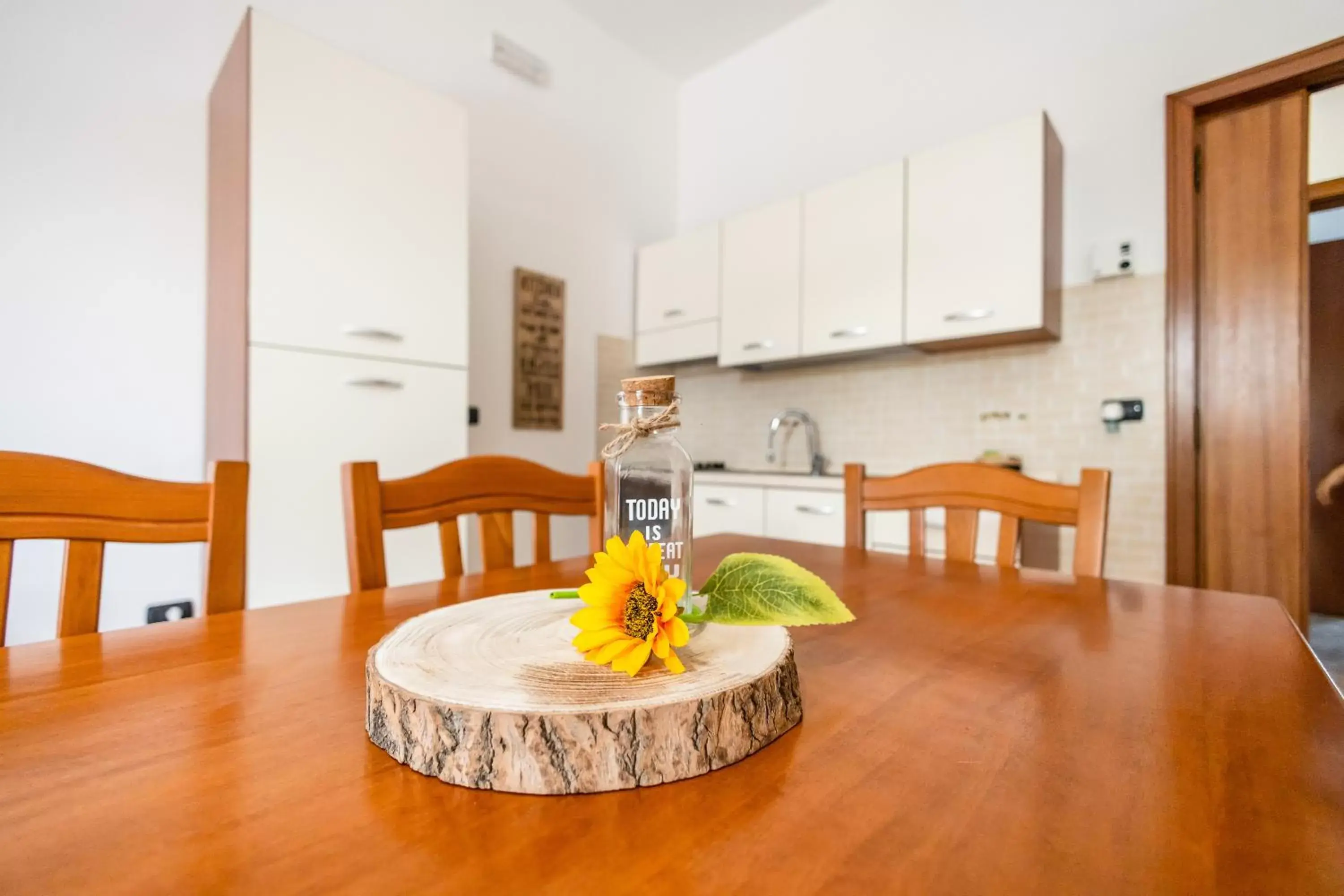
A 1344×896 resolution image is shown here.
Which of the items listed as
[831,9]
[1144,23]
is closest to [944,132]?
[1144,23]

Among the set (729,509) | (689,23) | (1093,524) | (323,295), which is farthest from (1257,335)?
(323,295)

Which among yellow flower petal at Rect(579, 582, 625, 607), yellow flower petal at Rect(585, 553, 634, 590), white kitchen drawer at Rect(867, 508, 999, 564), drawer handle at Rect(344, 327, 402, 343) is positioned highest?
drawer handle at Rect(344, 327, 402, 343)

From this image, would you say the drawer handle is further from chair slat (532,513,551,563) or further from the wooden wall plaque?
chair slat (532,513,551,563)

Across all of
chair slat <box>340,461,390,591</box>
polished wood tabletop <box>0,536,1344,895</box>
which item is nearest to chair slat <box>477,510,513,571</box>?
chair slat <box>340,461,390,591</box>

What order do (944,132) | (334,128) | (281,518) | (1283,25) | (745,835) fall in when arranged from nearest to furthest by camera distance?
(745,835), (281,518), (334,128), (1283,25), (944,132)

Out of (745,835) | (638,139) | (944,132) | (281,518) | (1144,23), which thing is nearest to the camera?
(745,835)

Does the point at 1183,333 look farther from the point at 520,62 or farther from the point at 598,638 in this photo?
the point at 520,62

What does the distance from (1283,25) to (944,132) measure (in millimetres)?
1033

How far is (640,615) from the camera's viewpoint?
0.43 meters

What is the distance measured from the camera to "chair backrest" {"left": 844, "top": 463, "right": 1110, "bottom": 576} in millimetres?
1095

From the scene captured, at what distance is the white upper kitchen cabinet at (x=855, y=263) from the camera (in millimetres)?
2402

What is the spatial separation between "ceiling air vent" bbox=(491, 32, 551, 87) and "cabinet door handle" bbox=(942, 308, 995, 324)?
7.01ft

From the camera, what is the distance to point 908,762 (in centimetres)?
39

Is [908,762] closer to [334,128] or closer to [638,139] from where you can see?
[334,128]
